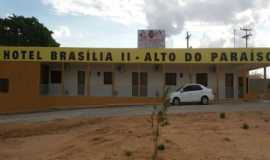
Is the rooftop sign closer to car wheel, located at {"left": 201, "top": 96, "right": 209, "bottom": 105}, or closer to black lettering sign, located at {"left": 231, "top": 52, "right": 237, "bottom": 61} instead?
black lettering sign, located at {"left": 231, "top": 52, "right": 237, "bottom": 61}

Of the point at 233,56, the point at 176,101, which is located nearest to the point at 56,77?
the point at 176,101

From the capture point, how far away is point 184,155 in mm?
12695

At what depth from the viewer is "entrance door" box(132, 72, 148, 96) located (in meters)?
36.8

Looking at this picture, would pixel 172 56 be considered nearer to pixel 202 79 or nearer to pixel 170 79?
pixel 170 79

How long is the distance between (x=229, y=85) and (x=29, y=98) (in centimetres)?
1463

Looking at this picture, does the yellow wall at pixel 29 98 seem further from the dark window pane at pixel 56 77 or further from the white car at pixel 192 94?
the white car at pixel 192 94

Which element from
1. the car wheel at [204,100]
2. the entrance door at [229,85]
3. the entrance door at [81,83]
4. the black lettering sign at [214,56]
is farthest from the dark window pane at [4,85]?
the entrance door at [229,85]

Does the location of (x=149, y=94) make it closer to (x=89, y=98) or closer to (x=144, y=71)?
(x=144, y=71)

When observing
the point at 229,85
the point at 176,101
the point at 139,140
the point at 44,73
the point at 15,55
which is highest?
the point at 15,55

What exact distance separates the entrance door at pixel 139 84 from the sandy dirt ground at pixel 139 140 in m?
14.5

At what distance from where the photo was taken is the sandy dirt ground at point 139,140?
13.1 metres

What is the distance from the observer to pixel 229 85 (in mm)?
37938

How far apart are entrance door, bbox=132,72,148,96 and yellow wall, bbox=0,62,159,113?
52.4 inches

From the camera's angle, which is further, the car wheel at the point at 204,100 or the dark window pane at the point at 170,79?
the dark window pane at the point at 170,79
